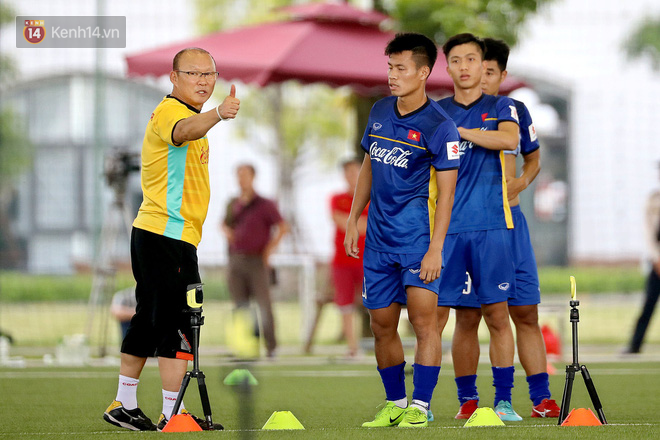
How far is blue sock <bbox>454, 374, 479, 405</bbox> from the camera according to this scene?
6371 mm

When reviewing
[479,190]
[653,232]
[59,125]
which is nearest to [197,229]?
[479,190]

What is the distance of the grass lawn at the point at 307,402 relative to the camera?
532 centimetres

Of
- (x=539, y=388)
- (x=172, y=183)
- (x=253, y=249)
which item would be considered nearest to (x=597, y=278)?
(x=253, y=249)

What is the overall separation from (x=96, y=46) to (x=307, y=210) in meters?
3.36

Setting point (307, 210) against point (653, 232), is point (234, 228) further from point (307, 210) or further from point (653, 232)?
point (653, 232)

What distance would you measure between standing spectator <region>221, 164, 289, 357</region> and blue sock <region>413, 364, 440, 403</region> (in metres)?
6.37

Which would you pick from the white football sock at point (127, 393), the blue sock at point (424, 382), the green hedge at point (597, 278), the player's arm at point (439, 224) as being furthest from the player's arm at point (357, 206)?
the green hedge at point (597, 278)

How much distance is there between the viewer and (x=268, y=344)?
1209cm

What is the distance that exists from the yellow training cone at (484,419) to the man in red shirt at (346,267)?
6.21 m

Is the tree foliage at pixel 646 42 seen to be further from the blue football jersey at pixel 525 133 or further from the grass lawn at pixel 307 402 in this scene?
the blue football jersey at pixel 525 133

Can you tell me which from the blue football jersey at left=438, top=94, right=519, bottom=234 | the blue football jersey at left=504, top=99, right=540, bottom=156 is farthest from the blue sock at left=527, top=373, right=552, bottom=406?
the blue football jersey at left=504, top=99, right=540, bottom=156

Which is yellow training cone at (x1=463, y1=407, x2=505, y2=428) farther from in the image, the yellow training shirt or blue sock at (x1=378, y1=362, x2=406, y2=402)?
the yellow training shirt

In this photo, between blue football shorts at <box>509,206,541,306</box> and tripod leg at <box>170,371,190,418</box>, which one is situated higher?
blue football shorts at <box>509,206,541,306</box>

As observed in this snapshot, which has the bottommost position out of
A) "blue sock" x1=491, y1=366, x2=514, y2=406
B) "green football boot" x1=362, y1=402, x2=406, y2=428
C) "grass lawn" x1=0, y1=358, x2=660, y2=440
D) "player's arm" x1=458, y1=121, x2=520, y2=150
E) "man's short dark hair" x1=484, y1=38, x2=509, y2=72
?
"grass lawn" x1=0, y1=358, x2=660, y2=440
